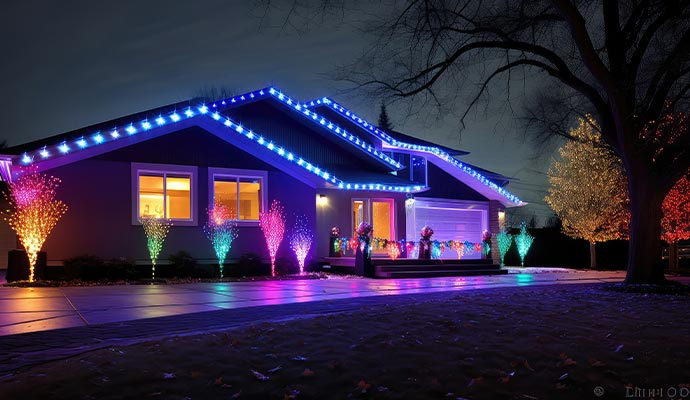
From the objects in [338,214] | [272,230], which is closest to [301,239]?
[272,230]

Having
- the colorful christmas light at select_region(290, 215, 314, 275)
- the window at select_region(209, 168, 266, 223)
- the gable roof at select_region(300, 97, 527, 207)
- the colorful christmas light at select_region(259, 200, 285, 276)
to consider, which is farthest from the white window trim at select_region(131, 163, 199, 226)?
the gable roof at select_region(300, 97, 527, 207)

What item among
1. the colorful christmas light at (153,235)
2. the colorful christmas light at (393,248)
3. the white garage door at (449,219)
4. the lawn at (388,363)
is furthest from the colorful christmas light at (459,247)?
the lawn at (388,363)

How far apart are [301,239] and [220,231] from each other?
9.38 ft

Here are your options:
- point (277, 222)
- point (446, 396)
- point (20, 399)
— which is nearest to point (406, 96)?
point (277, 222)

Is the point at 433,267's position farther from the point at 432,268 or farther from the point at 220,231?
the point at 220,231

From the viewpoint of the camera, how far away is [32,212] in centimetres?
1383

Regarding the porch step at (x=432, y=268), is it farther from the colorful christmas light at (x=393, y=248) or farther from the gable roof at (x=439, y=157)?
the gable roof at (x=439, y=157)

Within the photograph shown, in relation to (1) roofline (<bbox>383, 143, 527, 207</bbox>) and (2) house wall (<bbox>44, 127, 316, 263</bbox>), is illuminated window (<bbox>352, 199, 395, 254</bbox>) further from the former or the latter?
(2) house wall (<bbox>44, 127, 316, 263</bbox>)

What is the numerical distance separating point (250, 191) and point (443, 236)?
981cm

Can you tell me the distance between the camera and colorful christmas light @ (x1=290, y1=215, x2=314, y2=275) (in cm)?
1808

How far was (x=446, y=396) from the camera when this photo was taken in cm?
426

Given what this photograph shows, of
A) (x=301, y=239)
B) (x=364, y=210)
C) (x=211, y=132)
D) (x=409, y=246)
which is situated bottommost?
(x=409, y=246)

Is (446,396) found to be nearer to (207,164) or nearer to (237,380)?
(237,380)

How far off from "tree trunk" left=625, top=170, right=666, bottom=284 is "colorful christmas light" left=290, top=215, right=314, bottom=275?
9280 mm
